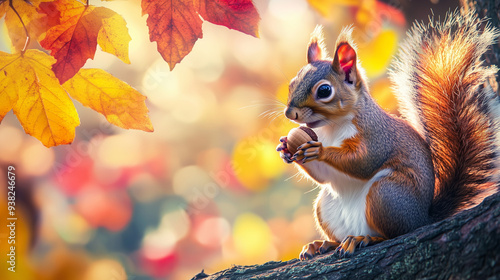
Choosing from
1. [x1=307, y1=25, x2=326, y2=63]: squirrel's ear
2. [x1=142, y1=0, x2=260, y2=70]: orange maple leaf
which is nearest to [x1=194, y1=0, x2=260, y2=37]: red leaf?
[x1=142, y1=0, x2=260, y2=70]: orange maple leaf

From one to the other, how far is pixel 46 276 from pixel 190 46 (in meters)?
1.73

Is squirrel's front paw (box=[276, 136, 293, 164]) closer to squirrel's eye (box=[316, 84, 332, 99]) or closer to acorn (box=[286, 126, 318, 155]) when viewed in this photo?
acorn (box=[286, 126, 318, 155])

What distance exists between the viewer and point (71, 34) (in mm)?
1293

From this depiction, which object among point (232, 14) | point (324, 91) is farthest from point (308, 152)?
point (232, 14)

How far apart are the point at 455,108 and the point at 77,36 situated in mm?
1195

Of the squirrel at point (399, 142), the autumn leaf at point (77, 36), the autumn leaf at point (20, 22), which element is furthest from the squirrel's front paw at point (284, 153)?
the autumn leaf at point (20, 22)

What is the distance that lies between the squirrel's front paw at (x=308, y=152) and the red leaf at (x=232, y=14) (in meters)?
0.39

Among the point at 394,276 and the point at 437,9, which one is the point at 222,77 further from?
the point at 394,276

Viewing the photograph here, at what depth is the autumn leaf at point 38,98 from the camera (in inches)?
53.2

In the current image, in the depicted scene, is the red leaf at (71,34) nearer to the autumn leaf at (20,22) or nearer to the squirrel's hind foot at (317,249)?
the autumn leaf at (20,22)

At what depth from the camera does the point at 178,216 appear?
2672mm

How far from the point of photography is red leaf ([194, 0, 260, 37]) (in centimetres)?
124

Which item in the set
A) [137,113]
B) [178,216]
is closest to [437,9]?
[137,113]

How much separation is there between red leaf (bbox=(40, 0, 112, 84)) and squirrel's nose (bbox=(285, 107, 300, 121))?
23.2 inches
